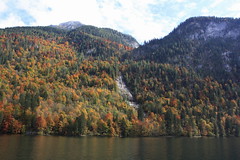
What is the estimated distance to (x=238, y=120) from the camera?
18775 cm

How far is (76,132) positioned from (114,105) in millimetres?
70412

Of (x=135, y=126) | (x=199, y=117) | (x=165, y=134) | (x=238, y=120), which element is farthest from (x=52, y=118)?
(x=238, y=120)

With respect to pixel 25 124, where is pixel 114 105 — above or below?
above

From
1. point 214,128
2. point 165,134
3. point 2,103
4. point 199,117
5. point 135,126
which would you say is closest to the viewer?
point 2,103

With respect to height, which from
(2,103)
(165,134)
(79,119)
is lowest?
(165,134)

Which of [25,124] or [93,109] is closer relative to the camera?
[25,124]

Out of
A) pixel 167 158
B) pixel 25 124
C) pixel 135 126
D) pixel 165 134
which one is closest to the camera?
pixel 167 158

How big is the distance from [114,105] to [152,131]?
4989cm

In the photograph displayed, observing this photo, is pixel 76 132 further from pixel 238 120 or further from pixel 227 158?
pixel 238 120

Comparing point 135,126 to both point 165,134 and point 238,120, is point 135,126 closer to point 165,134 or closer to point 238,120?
point 165,134

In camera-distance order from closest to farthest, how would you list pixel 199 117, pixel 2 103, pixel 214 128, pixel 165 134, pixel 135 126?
1. pixel 2 103
2. pixel 135 126
3. pixel 165 134
4. pixel 214 128
5. pixel 199 117

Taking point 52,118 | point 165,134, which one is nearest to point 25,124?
point 52,118

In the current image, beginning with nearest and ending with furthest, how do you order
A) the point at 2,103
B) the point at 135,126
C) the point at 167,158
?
the point at 167,158 → the point at 2,103 → the point at 135,126

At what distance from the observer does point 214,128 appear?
178 metres
